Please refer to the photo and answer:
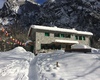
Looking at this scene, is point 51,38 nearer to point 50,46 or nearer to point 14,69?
point 50,46

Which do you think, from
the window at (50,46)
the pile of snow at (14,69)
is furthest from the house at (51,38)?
the pile of snow at (14,69)

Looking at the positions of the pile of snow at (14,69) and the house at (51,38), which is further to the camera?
the house at (51,38)

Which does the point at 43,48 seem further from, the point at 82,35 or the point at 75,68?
the point at 75,68

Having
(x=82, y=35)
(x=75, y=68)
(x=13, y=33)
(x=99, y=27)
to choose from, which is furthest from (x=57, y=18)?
(x=75, y=68)

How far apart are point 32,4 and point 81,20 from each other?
53430mm

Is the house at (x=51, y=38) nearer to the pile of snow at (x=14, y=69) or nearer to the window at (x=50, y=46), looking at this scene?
the window at (x=50, y=46)

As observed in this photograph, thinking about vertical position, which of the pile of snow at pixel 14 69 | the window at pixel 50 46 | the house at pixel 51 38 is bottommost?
the window at pixel 50 46

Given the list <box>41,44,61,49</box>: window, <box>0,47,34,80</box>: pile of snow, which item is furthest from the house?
<box>0,47,34,80</box>: pile of snow

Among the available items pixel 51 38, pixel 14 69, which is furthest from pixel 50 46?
pixel 14 69

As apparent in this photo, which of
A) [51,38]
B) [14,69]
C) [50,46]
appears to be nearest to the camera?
[14,69]

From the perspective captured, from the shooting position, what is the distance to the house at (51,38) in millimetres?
35100

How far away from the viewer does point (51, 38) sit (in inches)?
1447

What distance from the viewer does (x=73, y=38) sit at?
40.4 m

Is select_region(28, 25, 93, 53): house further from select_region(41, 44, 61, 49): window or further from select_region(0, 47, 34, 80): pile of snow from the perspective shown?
select_region(0, 47, 34, 80): pile of snow
